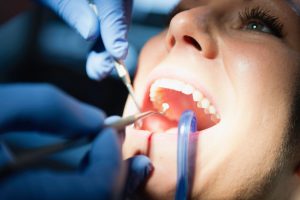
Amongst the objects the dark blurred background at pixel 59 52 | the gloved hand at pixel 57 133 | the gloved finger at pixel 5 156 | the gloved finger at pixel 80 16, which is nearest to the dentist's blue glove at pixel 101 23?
the gloved finger at pixel 80 16

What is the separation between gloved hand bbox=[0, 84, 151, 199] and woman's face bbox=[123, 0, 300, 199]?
0.76ft

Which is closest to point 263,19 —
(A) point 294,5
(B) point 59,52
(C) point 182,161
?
(A) point 294,5

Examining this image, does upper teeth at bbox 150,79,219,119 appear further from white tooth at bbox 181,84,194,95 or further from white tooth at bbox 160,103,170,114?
white tooth at bbox 160,103,170,114

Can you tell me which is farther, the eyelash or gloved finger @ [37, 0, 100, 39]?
gloved finger @ [37, 0, 100, 39]

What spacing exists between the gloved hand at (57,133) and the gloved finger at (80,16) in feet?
1.41

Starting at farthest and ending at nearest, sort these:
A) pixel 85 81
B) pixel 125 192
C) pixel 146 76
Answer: pixel 85 81 → pixel 146 76 → pixel 125 192

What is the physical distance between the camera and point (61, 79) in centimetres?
255

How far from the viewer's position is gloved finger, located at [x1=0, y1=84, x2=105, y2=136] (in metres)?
0.76

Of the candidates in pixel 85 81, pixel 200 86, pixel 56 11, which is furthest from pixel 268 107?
pixel 85 81

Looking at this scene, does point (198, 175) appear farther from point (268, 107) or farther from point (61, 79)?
point (61, 79)

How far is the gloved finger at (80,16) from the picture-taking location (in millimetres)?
1224

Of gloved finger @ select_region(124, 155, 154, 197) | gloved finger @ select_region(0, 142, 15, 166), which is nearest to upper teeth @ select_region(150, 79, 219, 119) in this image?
gloved finger @ select_region(124, 155, 154, 197)

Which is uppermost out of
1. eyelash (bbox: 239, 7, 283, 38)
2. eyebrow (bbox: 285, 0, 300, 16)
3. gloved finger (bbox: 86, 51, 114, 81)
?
eyebrow (bbox: 285, 0, 300, 16)

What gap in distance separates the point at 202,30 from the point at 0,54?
1.85 m
